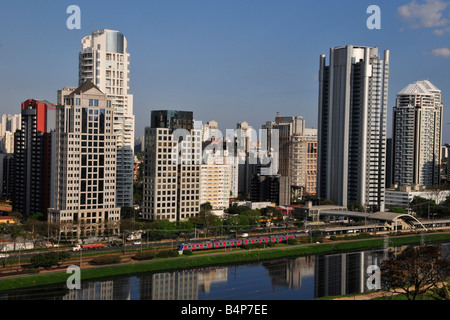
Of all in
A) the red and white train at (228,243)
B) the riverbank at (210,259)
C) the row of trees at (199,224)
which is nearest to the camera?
the riverbank at (210,259)

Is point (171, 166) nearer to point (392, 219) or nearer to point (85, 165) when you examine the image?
point (85, 165)

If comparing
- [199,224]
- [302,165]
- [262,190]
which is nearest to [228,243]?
[199,224]

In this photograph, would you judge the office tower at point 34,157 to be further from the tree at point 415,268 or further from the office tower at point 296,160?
the office tower at point 296,160

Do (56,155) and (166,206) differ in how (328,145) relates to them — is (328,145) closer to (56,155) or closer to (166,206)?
(166,206)

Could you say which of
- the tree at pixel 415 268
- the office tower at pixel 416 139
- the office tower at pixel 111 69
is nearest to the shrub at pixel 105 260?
the tree at pixel 415 268

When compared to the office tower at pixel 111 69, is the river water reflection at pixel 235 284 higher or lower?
lower

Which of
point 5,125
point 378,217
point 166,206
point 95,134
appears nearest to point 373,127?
point 378,217
